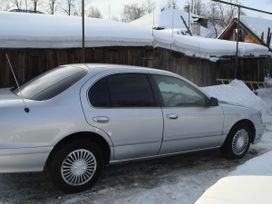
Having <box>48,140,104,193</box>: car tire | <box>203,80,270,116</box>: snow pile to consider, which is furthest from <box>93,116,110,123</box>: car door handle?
<box>203,80,270,116</box>: snow pile

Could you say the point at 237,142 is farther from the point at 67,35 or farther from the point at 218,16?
the point at 218,16

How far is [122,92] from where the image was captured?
17.5 feet

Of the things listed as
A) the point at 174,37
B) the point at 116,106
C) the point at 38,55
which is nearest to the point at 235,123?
the point at 116,106

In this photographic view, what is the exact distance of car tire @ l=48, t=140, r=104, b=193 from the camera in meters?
4.81

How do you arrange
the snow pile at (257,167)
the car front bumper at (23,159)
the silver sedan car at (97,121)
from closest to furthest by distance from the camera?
the snow pile at (257,167), the car front bumper at (23,159), the silver sedan car at (97,121)

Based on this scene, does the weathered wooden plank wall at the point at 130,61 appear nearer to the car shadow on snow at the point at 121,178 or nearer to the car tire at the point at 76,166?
the car shadow on snow at the point at 121,178

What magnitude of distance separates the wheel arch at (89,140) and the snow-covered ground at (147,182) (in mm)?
407

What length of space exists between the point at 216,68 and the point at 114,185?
38.1ft

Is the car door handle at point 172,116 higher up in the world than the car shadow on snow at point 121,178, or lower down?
higher up

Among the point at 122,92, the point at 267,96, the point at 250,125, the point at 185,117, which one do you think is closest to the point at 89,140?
the point at 122,92

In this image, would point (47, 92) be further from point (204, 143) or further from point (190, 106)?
point (204, 143)

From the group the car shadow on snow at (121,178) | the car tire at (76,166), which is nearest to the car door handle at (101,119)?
the car tire at (76,166)

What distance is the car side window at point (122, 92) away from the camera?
5.12 metres

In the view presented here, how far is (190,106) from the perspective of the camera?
5922 millimetres
